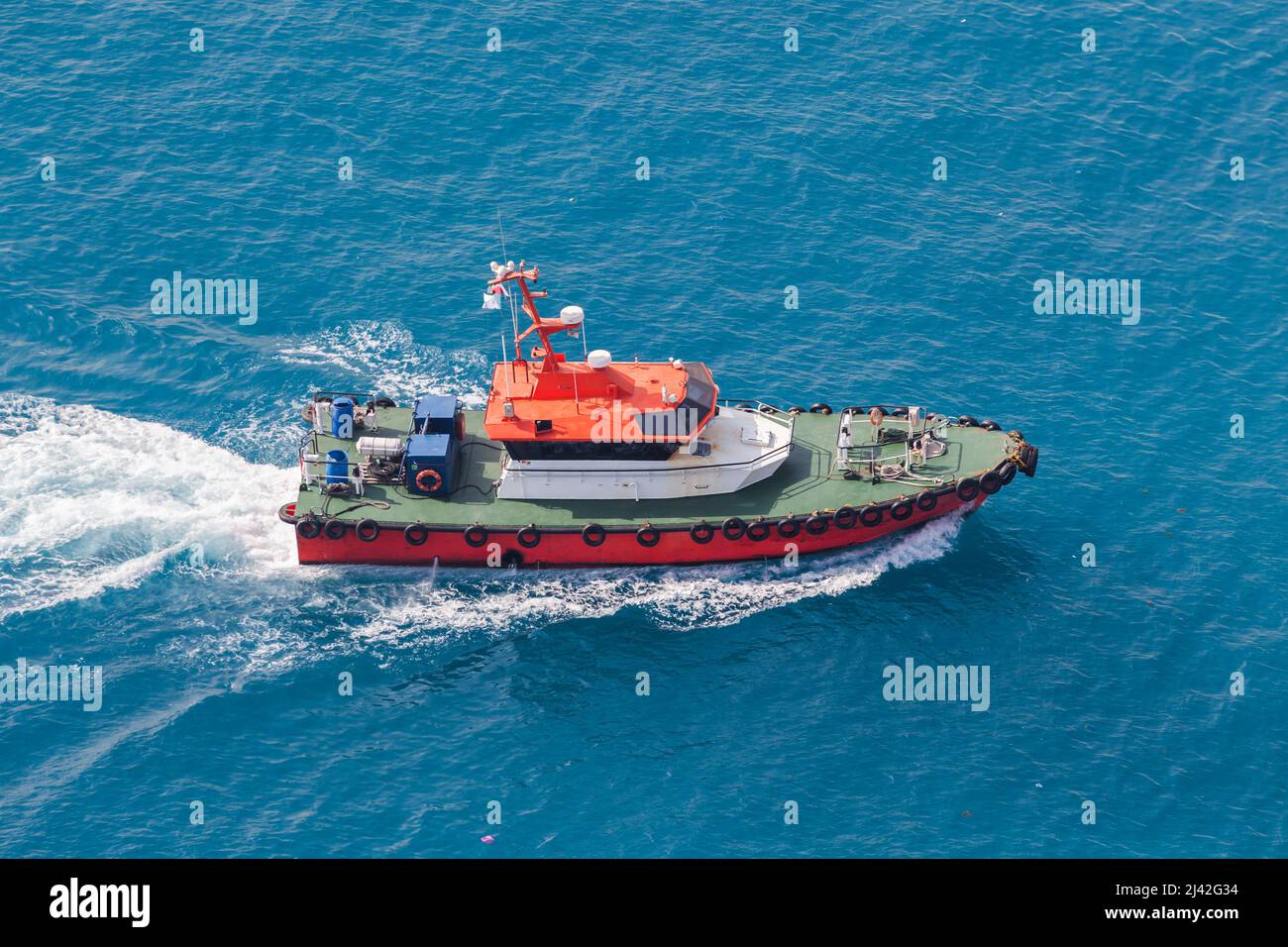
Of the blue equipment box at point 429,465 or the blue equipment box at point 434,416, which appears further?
the blue equipment box at point 434,416

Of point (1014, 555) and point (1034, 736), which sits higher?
point (1014, 555)

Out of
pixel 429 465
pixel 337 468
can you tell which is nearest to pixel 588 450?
pixel 429 465

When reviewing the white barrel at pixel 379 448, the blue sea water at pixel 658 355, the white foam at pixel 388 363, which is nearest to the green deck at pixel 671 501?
the white barrel at pixel 379 448

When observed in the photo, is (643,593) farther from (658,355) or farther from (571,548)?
(658,355)

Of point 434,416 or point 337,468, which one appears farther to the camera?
point 434,416

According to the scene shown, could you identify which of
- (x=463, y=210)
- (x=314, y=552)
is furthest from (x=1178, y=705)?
(x=463, y=210)

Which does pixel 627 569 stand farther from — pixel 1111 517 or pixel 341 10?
pixel 341 10

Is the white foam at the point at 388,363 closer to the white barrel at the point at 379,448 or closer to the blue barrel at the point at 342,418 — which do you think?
the blue barrel at the point at 342,418
